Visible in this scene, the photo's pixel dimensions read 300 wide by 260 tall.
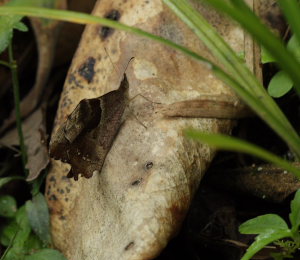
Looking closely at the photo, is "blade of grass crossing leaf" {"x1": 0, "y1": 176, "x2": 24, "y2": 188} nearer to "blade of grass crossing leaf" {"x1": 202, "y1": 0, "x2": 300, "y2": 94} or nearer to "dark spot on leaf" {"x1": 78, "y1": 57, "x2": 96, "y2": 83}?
"dark spot on leaf" {"x1": 78, "y1": 57, "x2": 96, "y2": 83}

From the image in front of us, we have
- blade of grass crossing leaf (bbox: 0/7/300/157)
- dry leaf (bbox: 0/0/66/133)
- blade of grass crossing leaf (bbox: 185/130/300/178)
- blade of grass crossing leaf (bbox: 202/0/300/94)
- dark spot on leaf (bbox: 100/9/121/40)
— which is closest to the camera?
blade of grass crossing leaf (bbox: 185/130/300/178)

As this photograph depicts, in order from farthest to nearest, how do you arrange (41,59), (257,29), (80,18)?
(41,59)
(80,18)
(257,29)

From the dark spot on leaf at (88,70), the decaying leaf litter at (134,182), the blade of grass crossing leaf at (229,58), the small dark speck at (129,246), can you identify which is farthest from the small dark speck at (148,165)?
the dark spot on leaf at (88,70)

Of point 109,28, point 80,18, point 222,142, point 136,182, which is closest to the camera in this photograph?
point 222,142

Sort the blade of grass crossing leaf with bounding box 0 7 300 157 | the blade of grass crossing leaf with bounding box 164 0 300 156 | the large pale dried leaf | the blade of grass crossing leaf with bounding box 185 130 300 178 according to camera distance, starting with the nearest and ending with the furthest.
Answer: the blade of grass crossing leaf with bounding box 185 130 300 178
the blade of grass crossing leaf with bounding box 0 7 300 157
the blade of grass crossing leaf with bounding box 164 0 300 156
the large pale dried leaf

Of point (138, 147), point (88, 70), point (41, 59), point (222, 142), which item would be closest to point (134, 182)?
point (138, 147)

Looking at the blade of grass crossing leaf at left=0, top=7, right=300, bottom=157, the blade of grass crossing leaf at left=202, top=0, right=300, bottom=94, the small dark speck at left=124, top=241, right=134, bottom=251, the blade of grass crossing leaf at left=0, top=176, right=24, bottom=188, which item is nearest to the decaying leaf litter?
the small dark speck at left=124, top=241, right=134, bottom=251

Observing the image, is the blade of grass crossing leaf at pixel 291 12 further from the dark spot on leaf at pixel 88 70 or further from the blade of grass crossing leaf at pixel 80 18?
the dark spot on leaf at pixel 88 70

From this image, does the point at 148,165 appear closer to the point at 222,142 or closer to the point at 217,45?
the point at 217,45
